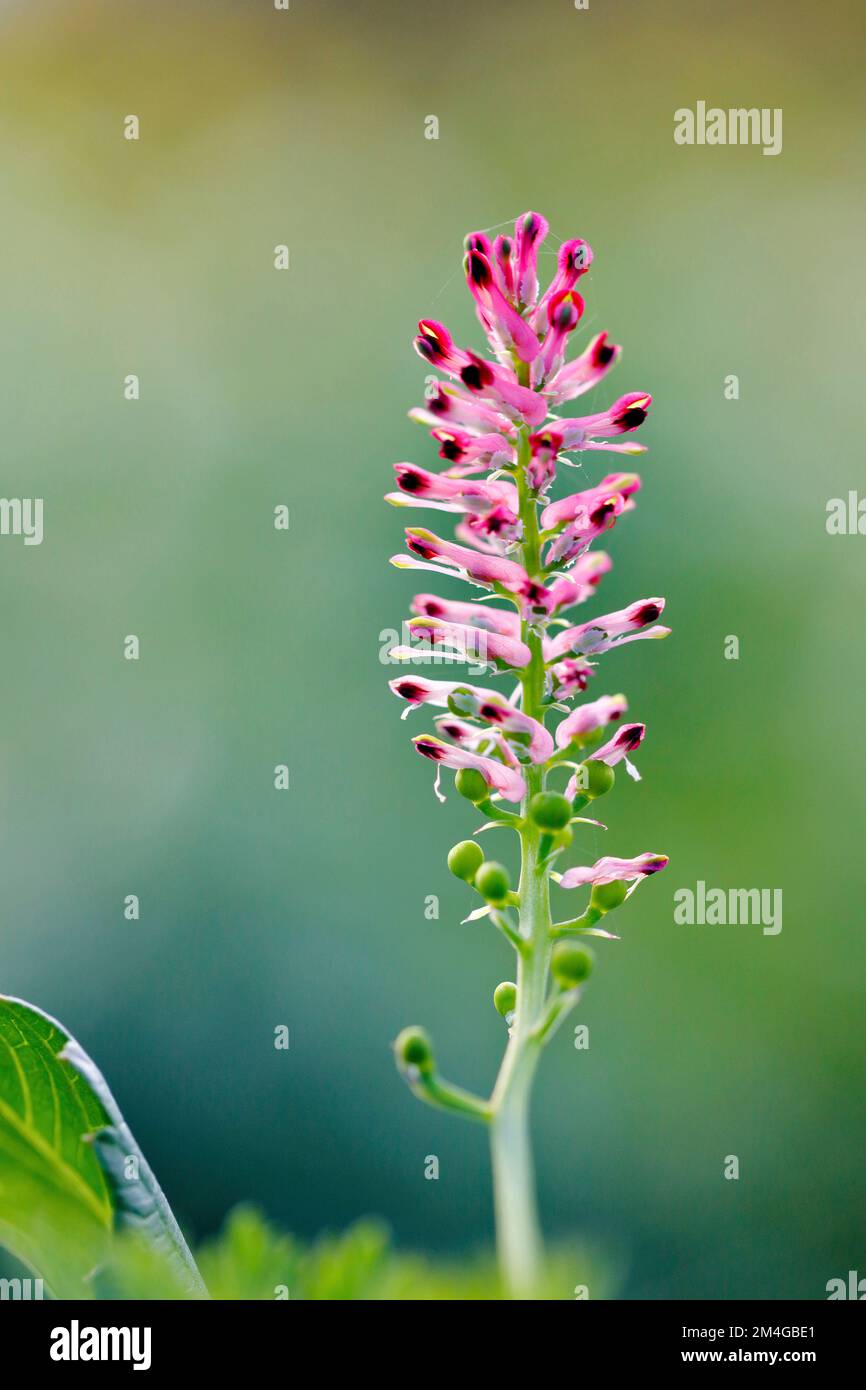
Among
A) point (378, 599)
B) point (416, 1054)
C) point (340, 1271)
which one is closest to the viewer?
point (340, 1271)

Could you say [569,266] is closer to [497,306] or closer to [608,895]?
[497,306]

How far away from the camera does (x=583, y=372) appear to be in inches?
35.2

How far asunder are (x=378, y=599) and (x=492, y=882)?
2.45 metres

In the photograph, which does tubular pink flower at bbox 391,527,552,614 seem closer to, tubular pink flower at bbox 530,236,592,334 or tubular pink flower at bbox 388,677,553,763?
tubular pink flower at bbox 388,677,553,763

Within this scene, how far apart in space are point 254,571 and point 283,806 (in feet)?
2.25

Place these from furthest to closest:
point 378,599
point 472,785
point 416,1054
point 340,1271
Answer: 1. point 378,599
2. point 472,785
3. point 416,1054
4. point 340,1271

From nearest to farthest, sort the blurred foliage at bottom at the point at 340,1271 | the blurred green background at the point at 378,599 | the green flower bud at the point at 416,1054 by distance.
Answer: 1. the blurred foliage at bottom at the point at 340,1271
2. the green flower bud at the point at 416,1054
3. the blurred green background at the point at 378,599

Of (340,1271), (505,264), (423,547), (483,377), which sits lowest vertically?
(340,1271)

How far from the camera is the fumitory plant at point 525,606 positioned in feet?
2.72

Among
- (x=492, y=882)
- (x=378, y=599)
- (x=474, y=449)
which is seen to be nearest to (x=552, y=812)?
(x=492, y=882)

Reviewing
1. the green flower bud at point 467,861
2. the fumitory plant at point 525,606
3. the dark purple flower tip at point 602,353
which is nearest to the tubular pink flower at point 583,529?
the fumitory plant at point 525,606

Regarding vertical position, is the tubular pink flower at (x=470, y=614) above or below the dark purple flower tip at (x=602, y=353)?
below

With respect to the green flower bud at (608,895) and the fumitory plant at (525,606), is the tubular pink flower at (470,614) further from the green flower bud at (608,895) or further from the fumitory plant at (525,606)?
the green flower bud at (608,895)

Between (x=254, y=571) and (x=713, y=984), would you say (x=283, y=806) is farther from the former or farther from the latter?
(x=713, y=984)
